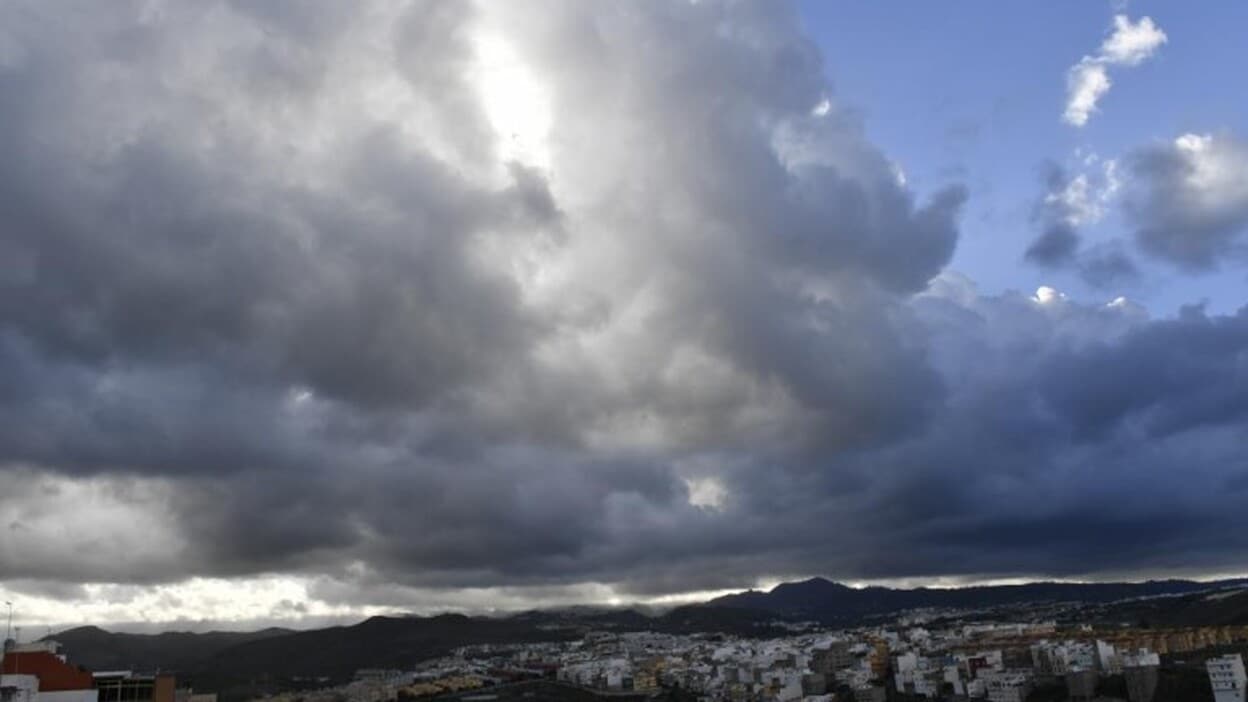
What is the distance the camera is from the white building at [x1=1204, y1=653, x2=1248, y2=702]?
11656 cm

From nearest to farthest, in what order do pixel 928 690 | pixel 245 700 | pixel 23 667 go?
pixel 23 667, pixel 928 690, pixel 245 700

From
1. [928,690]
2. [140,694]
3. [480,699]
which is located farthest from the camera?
[480,699]

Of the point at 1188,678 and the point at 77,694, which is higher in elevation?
the point at 77,694

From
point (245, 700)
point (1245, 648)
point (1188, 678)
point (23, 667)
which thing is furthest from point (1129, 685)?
point (245, 700)

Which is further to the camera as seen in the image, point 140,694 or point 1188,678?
point 1188,678

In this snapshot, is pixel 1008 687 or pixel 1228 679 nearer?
pixel 1228 679

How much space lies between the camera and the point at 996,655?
165875mm

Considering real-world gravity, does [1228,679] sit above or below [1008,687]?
above

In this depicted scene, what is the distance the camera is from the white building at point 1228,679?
116562 millimetres

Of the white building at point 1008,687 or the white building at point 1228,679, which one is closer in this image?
the white building at point 1228,679

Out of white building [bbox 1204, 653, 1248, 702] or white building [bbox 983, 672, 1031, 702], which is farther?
white building [bbox 983, 672, 1031, 702]

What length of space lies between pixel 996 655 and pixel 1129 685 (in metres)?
34.8

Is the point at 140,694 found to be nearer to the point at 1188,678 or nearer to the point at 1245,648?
the point at 1188,678

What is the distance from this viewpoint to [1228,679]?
117 metres
